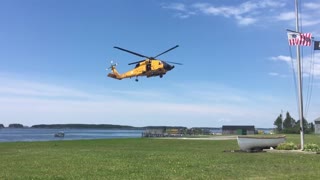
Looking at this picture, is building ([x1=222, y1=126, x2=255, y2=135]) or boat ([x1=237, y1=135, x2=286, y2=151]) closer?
boat ([x1=237, y1=135, x2=286, y2=151])

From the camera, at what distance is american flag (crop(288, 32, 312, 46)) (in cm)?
3288

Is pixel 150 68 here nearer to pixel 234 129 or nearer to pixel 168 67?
pixel 168 67

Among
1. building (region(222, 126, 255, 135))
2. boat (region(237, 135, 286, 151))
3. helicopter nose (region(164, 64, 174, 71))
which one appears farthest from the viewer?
building (region(222, 126, 255, 135))

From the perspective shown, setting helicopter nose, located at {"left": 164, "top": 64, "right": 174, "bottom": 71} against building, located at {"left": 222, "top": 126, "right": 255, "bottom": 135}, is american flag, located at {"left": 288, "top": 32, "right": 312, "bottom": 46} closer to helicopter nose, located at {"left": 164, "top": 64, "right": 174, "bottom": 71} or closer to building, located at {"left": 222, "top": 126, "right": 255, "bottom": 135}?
helicopter nose, located at {"left": 164, "top": 64, "right": 174, "bottom": 71}

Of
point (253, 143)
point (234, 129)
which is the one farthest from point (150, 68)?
point (234, 129)

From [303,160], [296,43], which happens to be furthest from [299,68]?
[303,160]

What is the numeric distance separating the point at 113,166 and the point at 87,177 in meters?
4.02

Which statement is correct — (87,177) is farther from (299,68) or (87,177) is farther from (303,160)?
(299,68)

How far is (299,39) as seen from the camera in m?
32.9

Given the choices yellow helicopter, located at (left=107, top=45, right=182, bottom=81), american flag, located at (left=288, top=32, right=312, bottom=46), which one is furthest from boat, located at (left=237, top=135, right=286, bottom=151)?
yellow helicopter, located at (left=107, top=45, right=182, bottom=81)

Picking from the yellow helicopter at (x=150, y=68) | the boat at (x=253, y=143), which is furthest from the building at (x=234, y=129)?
the boat at (x=253, y=143)

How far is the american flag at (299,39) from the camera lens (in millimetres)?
32875

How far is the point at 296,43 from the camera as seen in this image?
32.9 m

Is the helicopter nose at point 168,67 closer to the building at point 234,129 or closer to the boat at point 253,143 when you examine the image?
the boat at point 253,143
